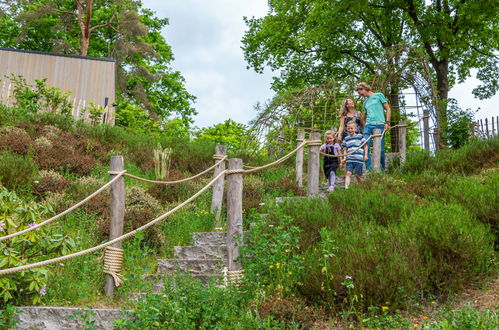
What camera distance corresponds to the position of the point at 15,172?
8180 mm

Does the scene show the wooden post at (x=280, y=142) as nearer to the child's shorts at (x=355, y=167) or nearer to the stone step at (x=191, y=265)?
the child's shorts at (x=355, y=167)

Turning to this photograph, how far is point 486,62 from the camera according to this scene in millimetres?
21328

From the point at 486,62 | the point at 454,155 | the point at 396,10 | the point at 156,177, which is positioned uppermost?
the point at 396,10

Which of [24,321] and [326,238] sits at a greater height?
[326,238]

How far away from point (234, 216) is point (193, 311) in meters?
1.51

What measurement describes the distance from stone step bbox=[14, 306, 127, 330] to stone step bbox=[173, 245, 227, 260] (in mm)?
2003

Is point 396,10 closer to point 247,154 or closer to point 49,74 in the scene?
point 247,154

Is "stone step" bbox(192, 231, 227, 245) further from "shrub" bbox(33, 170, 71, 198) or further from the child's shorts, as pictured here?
the child's shorts

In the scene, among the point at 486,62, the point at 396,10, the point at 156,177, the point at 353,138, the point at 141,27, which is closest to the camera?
the point at 353,138

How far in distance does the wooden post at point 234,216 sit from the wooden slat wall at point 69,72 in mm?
14931

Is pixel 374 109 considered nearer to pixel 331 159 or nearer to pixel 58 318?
pixel 331 159

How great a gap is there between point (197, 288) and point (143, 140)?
30.0ft

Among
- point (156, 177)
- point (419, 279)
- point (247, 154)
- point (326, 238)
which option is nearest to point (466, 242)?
point (419, 279)

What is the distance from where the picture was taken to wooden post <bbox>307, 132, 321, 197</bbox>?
7.23 m
